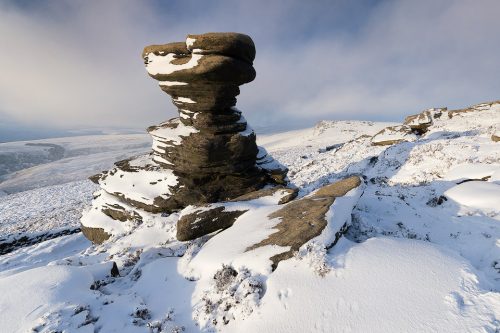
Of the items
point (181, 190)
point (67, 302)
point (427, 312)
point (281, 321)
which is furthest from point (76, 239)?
point (427, 312)

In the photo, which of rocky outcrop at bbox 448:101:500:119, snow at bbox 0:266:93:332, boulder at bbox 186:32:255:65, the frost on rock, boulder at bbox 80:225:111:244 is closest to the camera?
snow at bbox 0:266:93:332

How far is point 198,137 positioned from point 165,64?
13.1ft

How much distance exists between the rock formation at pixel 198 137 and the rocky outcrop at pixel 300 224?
17.6 feet

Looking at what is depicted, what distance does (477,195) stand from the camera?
36.3ft

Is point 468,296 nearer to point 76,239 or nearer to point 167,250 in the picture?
point 167,250

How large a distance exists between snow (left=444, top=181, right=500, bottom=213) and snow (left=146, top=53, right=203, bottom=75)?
12779 millimetres

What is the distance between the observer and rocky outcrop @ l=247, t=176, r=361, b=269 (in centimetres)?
727

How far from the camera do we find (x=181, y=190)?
1375cm

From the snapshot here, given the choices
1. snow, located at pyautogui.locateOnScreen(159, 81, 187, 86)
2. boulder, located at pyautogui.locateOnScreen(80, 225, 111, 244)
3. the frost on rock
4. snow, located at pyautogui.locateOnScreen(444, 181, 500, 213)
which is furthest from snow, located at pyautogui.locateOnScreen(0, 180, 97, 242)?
snow, located at pyautogui.locateOnScreen(444, 181, 500, 213)

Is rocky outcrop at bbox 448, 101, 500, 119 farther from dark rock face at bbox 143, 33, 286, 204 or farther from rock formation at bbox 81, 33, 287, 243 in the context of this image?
dark rock face at bbox 143, 33, 286, 204

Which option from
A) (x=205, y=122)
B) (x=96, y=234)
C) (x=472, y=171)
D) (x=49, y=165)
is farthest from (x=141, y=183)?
(x=49, y=165)

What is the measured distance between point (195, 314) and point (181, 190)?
7887 mm

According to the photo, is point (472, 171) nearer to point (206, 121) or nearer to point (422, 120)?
point (206, 121)

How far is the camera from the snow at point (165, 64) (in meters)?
12.9
